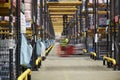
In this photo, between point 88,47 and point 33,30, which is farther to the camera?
point 88,47

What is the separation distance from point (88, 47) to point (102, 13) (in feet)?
11.7

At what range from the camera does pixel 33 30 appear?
2080 centimetres

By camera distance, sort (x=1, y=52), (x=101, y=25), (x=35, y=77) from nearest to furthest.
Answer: (x=1, y=52) → (x=35, y=77) → (x=101, y=25)

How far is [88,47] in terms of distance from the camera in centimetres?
3744

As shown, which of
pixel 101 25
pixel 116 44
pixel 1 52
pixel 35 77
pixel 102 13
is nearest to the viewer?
pixel 1 52

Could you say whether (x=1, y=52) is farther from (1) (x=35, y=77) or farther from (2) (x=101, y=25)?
(2) (x=101, y=25)

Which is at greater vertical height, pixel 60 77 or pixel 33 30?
pixel 33 30

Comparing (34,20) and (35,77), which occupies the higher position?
(34,20)

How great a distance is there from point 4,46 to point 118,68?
10183mm

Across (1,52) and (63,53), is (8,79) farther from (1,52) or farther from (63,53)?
(63,53)

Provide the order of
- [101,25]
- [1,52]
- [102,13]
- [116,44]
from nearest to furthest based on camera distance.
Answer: [1,52]
[116,44]
[101,25]
[102,13]

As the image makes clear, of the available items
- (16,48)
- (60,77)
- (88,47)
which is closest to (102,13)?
(88,47)

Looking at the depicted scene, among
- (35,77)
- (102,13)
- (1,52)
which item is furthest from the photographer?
(102,13)

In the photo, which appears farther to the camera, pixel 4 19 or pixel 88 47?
pixel 88 47
